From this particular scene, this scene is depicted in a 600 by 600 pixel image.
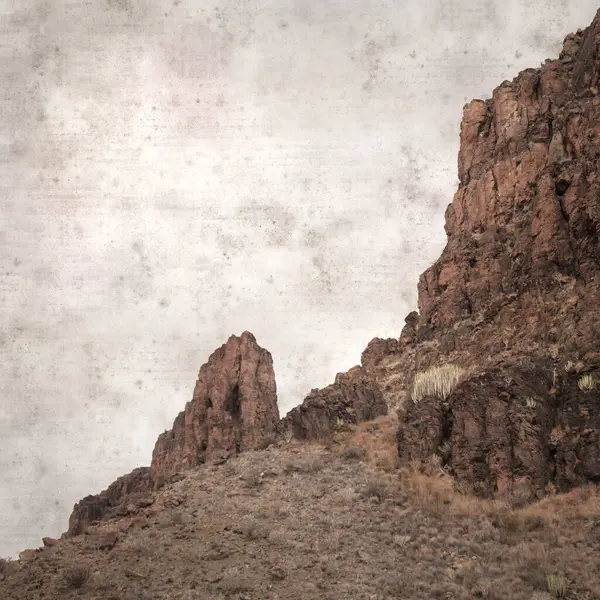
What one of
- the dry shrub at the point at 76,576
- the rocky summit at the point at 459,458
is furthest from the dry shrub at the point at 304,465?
the dry shrub at the point at 76,576

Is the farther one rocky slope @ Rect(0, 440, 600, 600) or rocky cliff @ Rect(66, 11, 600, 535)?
rocky cliff @ Rect(66, 11, 600, 535)

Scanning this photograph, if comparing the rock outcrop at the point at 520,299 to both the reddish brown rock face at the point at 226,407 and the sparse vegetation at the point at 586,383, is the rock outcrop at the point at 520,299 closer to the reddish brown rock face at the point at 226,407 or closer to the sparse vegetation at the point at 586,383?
the sparse vegetation at the point at 586,383

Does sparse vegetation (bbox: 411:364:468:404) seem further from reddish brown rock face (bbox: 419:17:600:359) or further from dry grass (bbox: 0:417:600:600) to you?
dry grass (bbox: 0:417:600:600)

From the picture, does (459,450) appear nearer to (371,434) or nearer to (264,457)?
(371,434)

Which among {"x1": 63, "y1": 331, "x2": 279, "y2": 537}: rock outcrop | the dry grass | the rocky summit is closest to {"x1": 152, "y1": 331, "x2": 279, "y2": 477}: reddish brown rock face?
{"x1": 63, "y1": 331, "x2": 279, "y2": 537}: rock outcrop

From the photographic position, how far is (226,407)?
152 feet

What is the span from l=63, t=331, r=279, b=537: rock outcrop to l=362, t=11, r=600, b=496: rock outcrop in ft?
42.2

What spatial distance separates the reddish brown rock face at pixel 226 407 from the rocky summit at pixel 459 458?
14.0 meters

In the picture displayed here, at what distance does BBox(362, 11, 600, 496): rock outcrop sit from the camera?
19000mm

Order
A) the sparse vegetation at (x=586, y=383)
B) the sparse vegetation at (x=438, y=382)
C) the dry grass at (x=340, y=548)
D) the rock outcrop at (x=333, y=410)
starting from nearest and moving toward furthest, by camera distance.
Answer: the dry grass at (x=340, y=548)
the sparse vegetation at (x=586, y=383)
the sparse vegetation at (x=438, y=382)
the rock outcrop at (x=333, y=410)

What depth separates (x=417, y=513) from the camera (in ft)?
61.9

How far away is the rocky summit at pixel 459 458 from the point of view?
15406mm

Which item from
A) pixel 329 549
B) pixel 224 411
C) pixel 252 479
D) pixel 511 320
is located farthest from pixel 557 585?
pixel 224 411

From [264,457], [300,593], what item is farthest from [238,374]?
[300,593]
